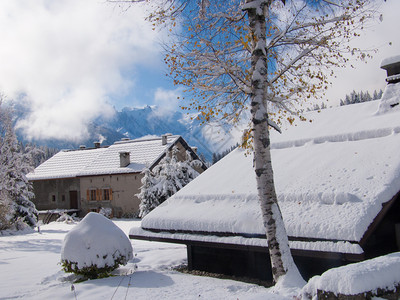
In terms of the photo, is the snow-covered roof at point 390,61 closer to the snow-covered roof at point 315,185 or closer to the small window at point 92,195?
the snow-covered roof at point 315,185

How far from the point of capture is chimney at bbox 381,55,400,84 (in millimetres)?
10078

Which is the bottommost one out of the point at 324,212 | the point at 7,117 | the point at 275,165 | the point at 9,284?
the point at 9,284

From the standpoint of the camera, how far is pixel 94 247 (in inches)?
321

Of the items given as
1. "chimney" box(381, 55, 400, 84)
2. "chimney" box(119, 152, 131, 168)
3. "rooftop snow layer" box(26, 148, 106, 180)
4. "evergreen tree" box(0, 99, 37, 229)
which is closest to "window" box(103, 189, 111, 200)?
"chimney" box(119, 152, 131, 168)

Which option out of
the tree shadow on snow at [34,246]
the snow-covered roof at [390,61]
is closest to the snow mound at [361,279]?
the snow-covered roof at [390,61]

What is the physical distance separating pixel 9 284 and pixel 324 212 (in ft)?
24.3

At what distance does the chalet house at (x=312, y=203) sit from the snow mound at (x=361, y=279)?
178cm

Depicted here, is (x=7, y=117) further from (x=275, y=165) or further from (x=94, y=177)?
(x=275, y=165)

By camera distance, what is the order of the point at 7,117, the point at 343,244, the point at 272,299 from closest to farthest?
1. the point at 272,299
2. the point at 343,244
3. the point at 7,117

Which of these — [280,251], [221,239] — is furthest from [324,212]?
[221,239]

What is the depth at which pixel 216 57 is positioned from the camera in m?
6.42

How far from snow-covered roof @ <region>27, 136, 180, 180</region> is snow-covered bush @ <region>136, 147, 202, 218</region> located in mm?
4465

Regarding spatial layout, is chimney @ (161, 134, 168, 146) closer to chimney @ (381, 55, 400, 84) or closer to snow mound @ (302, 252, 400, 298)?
chimney @ (381, 55, 400, 84)

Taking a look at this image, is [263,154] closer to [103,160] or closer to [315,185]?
[315,185]
